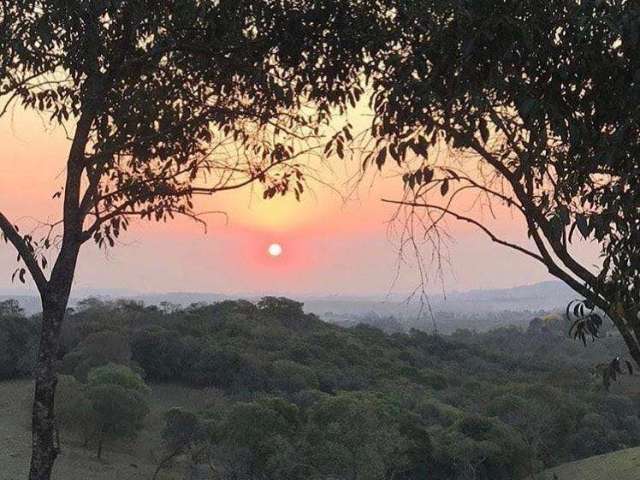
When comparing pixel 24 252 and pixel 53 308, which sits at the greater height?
pixel 24 252

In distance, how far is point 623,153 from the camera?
3.41m

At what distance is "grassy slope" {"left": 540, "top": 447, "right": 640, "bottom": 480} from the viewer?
28.5 meters

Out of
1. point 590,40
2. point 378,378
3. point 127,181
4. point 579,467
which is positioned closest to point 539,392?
point 579,467

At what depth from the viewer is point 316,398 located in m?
35.4

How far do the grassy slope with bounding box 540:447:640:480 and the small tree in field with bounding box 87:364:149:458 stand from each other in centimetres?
2027

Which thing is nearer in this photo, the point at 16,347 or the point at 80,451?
the point at 80,451

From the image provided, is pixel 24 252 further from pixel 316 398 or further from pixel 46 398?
pixel 316 398

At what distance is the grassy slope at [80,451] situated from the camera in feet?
97.7

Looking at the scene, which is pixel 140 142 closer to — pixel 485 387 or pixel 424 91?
pixel 424 91

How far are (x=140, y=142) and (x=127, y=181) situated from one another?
1.05 m

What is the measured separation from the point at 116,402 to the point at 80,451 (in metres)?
3.22

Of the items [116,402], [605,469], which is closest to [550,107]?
[605,469]

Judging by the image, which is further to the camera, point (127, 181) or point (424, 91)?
point (127, 181)

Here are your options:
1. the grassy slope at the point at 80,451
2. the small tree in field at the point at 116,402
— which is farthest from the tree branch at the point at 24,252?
the small tree in field at the point at 116,402
